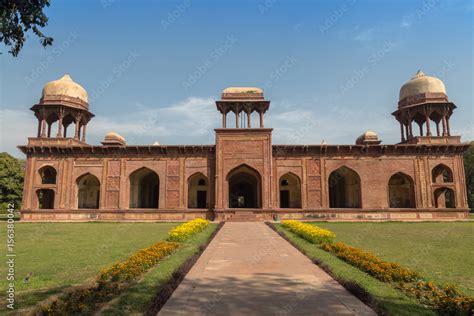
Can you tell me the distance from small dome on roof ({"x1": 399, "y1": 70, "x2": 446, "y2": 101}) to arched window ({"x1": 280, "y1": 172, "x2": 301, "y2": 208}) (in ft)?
38.6

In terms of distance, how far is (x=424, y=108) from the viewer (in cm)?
2622

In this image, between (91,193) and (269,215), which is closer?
(269,215)

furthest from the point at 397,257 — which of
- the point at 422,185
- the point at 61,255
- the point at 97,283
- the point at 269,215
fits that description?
the point at 422,185

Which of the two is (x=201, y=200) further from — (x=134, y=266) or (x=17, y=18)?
(x=17, y=18)

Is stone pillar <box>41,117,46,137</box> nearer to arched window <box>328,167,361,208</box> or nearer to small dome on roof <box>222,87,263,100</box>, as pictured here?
small dome on roof <box>222,87,263,100</box>

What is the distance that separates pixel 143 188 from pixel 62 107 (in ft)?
31.1

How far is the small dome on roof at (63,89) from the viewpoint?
86.9 feet

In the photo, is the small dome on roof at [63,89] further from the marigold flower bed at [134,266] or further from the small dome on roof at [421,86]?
the small dome on roof at [421,86]

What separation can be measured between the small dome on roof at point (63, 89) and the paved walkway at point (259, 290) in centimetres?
2418

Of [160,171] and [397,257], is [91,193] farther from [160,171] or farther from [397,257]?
[397,257]

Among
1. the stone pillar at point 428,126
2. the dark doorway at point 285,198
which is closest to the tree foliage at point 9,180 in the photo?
the dark doorway at point 285,198

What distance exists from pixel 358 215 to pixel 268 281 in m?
20.1

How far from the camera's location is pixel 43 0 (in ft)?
15.3

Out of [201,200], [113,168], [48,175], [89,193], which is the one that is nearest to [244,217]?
[201,200]
